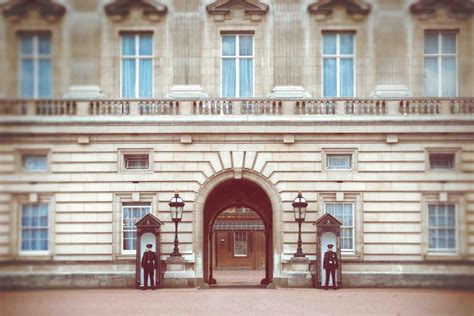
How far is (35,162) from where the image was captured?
20.0 ft

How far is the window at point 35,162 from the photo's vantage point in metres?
5.66

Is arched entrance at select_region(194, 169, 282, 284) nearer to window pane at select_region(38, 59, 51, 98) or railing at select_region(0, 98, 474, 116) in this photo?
railing at select_region(0, 98, 474, 116)

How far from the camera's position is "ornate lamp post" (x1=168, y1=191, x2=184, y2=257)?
40.0 feet

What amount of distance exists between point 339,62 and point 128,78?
95.3 inches

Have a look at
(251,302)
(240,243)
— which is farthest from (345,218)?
(240,243)

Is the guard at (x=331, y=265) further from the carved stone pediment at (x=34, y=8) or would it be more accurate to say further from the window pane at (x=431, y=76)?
the carved stone pediment at (x=34, y=8)

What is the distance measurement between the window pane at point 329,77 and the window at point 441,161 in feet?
8.06

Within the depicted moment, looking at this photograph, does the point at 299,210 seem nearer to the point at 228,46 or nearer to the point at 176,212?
the point at 176,212

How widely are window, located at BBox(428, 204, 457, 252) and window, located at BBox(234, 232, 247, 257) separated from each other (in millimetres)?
17881

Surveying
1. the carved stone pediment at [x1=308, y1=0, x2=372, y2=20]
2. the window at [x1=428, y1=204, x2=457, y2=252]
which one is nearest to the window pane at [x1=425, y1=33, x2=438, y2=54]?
the carved stone pediment at [x1=308, y1=0, x2=372, y2=20]

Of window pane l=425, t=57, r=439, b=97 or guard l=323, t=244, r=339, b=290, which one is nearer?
window pane l=425, t=57, r=439, b=97

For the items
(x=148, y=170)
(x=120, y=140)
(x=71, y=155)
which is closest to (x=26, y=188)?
(x=71, y=155)

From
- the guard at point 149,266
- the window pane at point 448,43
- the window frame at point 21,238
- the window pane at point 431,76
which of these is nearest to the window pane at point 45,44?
the window frame at point 21,238

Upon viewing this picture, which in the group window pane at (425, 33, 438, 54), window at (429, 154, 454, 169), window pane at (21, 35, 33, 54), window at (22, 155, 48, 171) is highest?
window pane at (425, 33, 438, 54)
